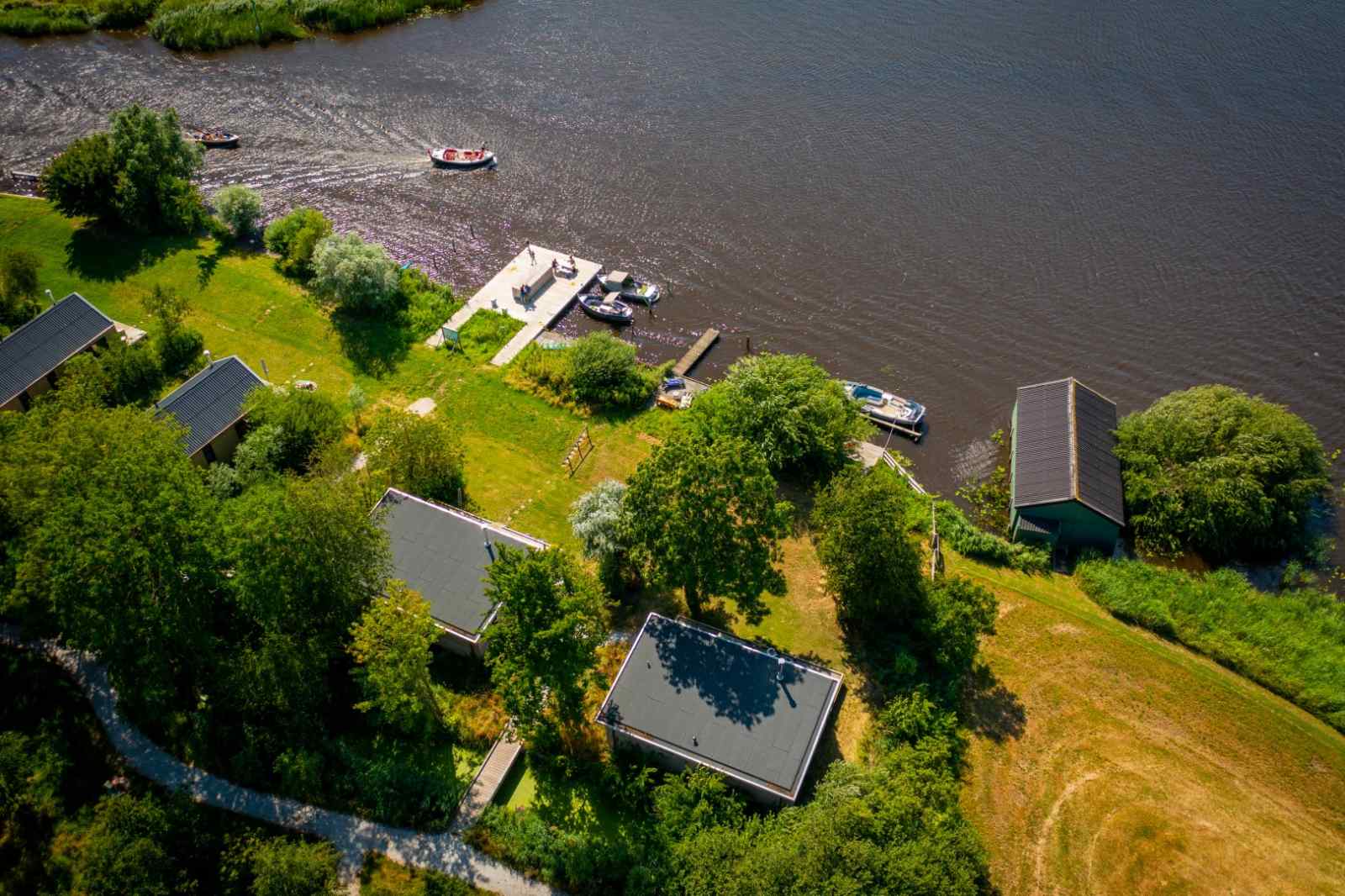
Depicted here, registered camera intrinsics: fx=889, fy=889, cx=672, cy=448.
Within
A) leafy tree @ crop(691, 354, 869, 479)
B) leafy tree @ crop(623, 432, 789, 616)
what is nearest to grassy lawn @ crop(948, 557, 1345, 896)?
leafy tree @ crop(691, 354, 869, 479)

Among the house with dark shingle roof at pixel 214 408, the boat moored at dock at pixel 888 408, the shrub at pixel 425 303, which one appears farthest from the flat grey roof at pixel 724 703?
the shrub at pixel 425 303

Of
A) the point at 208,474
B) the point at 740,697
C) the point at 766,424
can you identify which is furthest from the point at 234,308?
the point at 740,697

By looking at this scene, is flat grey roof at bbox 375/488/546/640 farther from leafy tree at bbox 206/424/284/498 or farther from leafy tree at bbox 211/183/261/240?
leafy tree at bbox 211/183/261/240

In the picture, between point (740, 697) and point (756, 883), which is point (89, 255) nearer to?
point (740, 697)

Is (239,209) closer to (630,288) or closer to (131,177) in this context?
(131,177)

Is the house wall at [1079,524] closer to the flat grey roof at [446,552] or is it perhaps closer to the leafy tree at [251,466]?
the flat grey roof at [446,552]

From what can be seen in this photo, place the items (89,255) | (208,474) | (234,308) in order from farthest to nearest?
(89,255), (234,308), (208,474)

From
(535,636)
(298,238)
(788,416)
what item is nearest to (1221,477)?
(788,416)

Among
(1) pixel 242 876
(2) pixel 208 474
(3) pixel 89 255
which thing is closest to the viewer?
(1) pixel 242 876
